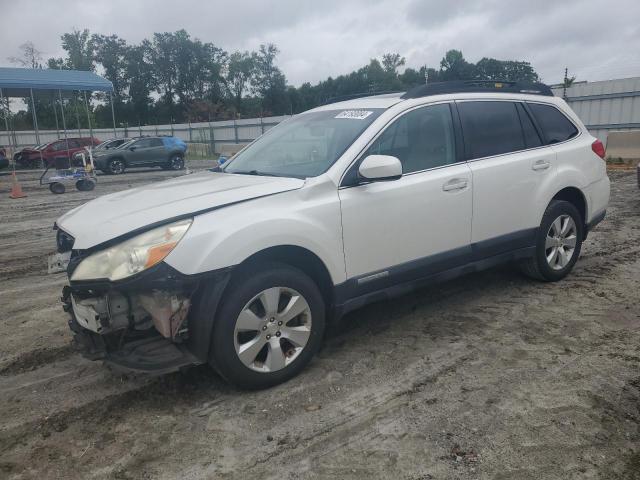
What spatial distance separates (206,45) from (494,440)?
256ft

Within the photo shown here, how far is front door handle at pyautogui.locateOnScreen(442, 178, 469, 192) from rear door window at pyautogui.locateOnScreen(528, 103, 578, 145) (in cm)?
134

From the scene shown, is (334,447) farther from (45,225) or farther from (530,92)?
(45,225)

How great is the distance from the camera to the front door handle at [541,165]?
4582 millimetres

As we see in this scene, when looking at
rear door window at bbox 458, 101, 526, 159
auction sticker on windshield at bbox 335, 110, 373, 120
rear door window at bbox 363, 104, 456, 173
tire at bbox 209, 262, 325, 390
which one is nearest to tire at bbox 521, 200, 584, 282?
rear door window at bbox 458, 101, 526, 159

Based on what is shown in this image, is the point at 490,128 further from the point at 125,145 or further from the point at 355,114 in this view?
the point at 125,145

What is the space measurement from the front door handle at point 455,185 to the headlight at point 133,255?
199 centimetres

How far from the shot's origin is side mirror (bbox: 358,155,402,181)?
338 cm

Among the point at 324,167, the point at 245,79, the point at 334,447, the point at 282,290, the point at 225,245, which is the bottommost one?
the point at 334,447

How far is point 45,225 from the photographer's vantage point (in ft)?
31.3

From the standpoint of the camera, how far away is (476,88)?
446 cm

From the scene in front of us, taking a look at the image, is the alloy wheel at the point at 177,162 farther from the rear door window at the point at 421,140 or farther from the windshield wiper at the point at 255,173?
the rear door window at the point at 421,140

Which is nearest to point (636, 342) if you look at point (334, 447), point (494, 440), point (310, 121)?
point (494, 440)

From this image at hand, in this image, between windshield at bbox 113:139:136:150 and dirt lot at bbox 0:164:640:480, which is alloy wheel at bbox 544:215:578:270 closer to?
dirt lot at bbox 0:164:640:480

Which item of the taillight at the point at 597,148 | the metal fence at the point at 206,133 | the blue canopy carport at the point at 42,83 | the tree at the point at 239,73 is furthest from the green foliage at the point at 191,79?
the taillight at the point at 597,148
